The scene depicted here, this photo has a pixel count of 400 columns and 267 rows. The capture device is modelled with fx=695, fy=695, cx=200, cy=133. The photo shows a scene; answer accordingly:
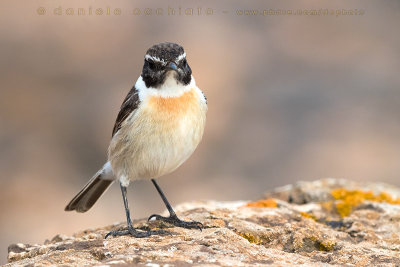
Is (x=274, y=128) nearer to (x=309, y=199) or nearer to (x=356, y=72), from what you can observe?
(x=356, y=72)

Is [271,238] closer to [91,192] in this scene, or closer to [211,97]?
[91,192]

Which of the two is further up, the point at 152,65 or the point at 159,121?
the point at 152,65

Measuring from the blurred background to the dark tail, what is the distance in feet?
15.1

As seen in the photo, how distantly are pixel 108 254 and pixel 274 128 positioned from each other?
1001 cm

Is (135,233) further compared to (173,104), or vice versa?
(173,104)

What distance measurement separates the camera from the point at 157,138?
6.21m

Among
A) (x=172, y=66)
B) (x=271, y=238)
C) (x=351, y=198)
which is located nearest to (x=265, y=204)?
(x=351, y=198)

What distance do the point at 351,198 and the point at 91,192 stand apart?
2.70 metres

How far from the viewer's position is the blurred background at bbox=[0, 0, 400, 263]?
12.9 m

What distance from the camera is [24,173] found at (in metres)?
13.1

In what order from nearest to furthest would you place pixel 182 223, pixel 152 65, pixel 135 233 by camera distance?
pixel 135 233 → pixel 182 223 → pixel 152 65

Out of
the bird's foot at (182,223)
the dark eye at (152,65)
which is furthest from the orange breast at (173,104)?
the bird's foot at (182,223)

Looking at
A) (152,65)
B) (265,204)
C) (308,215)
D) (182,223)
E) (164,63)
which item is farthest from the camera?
(265,204)

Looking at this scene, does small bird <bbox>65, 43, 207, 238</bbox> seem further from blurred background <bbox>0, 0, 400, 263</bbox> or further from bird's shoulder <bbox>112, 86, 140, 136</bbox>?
blurred background <bbox>0, 0, 400, 263</bbox>
